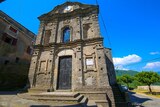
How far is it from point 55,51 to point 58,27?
12.1ft

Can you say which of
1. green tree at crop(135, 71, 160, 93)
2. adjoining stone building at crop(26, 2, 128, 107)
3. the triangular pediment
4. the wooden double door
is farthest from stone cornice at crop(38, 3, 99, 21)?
green tree at crop(135, 71, 160, 93)

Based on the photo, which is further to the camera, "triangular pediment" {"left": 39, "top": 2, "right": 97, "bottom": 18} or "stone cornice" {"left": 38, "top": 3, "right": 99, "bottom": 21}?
"triangular pediment" {"left": 39, "top": 2, "right": 97, "bottom": 18}

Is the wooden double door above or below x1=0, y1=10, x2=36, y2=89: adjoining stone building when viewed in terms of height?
below

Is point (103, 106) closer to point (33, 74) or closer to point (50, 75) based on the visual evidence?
point (50, 75)

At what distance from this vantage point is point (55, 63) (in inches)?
468

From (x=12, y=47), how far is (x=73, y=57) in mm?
12756

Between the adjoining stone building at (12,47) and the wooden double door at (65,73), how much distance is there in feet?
24.0

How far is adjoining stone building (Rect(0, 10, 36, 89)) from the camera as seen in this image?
15.7 metres

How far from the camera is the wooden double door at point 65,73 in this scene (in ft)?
35.6

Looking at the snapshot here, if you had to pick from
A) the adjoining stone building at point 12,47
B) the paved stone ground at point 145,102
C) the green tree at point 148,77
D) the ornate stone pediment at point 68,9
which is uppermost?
the ornate stone pediment at point 68,9

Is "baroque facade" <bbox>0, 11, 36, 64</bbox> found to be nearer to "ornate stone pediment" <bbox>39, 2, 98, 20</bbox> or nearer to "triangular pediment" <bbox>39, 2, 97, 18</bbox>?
"ornate stone pediment" <bbox>39, 2, 98, 20</bbox>

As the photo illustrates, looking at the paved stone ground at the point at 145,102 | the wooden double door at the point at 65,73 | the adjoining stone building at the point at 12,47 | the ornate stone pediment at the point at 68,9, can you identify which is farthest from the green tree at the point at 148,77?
the adjoining stone building at the point at 12,47

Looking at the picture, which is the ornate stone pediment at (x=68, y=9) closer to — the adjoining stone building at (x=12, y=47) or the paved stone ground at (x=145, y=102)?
the adjoining stone building at (x=12, y=47)

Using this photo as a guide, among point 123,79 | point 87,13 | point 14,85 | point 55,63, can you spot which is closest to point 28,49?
point 14,85
